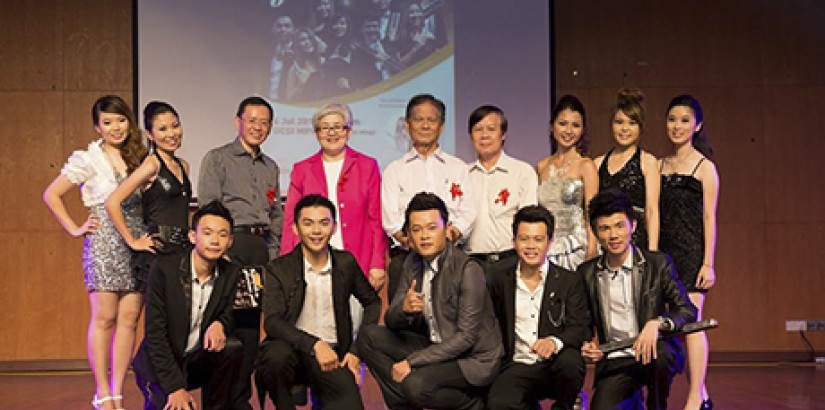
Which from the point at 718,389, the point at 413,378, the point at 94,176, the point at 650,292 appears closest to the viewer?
the point at 413,378

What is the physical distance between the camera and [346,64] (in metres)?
6.80

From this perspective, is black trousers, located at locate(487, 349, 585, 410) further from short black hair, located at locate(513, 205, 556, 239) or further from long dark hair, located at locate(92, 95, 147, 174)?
long dark hair, located at locate(92, 95, 147, 174)

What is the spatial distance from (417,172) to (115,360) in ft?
5.10

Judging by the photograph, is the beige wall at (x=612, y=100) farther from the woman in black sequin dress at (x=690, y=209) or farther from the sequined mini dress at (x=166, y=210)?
the sequined mini dress at (x=166, y=210)

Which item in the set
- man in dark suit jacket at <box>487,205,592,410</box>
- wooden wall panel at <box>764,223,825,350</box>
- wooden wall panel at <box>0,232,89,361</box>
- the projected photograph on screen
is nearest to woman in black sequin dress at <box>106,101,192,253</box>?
man in dark suit jacket at <box>487,205,592,410</box>

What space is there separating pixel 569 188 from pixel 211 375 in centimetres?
173

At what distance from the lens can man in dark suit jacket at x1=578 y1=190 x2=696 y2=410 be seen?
385 cm

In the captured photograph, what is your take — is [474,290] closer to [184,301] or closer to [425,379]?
[425,379]

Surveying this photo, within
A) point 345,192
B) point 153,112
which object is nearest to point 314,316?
point 345,192

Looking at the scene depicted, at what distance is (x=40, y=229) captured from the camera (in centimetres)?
698

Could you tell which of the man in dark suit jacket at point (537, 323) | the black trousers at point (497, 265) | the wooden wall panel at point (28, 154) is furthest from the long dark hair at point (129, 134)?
the wooden wall panel at point (28, 154)

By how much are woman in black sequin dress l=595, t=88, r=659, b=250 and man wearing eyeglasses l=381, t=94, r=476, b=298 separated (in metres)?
0.66

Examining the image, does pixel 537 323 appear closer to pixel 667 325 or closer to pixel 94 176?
pixel 667 325

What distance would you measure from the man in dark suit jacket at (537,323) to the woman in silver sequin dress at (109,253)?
64.1 inches
